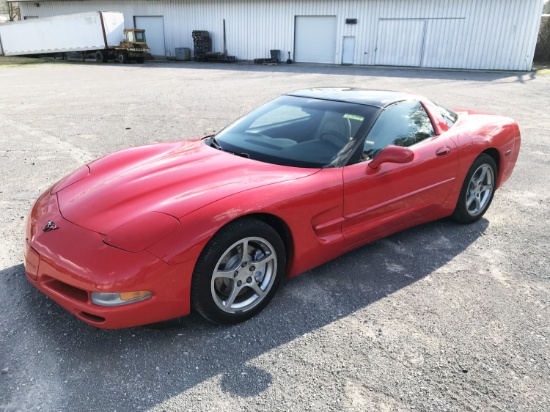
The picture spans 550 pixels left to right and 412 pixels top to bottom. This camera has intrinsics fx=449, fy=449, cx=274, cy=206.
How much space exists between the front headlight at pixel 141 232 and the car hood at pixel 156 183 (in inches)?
2.0

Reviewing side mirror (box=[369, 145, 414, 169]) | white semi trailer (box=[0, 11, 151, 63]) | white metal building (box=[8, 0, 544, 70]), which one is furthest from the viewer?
white semi trailer (box=[0, 11, 151, 63])

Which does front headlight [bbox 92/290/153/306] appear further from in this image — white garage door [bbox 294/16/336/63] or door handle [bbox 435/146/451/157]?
white garage door [bbox 294/16/336/63]

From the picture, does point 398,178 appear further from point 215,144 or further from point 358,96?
point 215,144

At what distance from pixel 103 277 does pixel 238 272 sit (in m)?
0.78

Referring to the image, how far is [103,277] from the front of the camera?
2330 mm

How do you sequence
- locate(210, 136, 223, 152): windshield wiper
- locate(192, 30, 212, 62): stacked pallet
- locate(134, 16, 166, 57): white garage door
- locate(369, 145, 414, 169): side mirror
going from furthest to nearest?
locate(134, 16, 166, 57): white garage door < locate(192, 30, 212, 62): stacked pallet < locate(210, 136, 223, 152): windshield wiper < locate(369, 145, 414, 169): side mirror

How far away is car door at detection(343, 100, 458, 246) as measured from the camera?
10.7ft

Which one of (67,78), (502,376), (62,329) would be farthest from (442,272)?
(67,78)

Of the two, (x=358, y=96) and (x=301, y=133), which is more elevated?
(x=358, y=96)

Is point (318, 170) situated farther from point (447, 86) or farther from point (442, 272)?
point (447, 86)

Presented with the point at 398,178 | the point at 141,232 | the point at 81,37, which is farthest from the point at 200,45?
the point at 141,232

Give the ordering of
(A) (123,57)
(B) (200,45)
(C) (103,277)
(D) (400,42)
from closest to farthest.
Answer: (C) (103,277)
(D) (400,42)
(A) (123,57)
(B) (200,45)

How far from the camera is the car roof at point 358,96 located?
375 centimetres

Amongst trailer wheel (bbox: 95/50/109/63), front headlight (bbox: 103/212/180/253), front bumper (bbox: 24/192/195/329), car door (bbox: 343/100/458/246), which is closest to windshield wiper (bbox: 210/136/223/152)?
car door (bbox: 343/100/458/246)
